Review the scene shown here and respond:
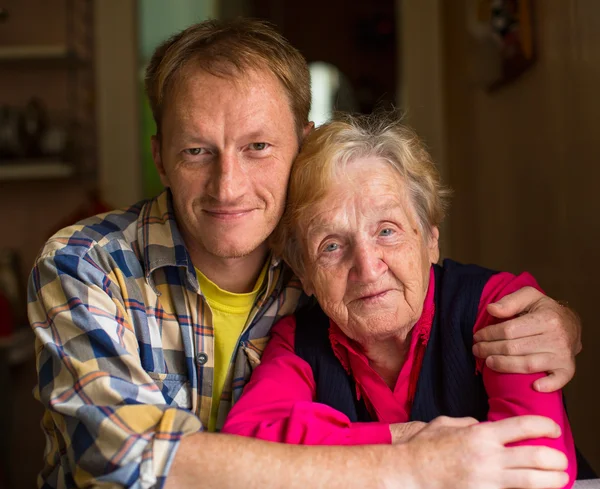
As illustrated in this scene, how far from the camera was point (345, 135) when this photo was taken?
1.37 m

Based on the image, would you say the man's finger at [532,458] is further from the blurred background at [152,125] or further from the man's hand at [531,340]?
the blurred background at [152,125]

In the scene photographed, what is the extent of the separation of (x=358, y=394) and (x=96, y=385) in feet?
1.69

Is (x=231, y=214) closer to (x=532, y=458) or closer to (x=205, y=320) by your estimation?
(x=205, y=320)

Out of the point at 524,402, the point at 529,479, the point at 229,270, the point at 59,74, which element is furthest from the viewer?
the point at 59,74

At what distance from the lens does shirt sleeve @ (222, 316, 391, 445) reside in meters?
1.16

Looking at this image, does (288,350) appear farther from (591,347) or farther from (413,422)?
(591,347)

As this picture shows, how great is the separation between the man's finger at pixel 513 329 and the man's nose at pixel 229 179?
540 millimetres

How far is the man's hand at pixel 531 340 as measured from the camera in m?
1.18

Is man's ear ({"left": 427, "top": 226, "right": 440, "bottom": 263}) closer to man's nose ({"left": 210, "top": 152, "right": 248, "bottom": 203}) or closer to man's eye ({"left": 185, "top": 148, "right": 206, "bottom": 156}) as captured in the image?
man's nose ({"left": 210, "top": 152, "right": 248, "bottom": 203})

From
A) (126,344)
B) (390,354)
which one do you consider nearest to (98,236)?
(126,344)

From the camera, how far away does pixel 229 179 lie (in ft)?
4.43

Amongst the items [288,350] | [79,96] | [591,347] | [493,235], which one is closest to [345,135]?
[288,350]

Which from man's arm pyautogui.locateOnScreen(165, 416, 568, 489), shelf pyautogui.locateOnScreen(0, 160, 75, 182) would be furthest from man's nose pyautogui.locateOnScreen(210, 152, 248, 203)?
shelf pyautogui.locateOnScreen(0, 160, 75, 182)

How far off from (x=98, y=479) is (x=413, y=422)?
53 cm
